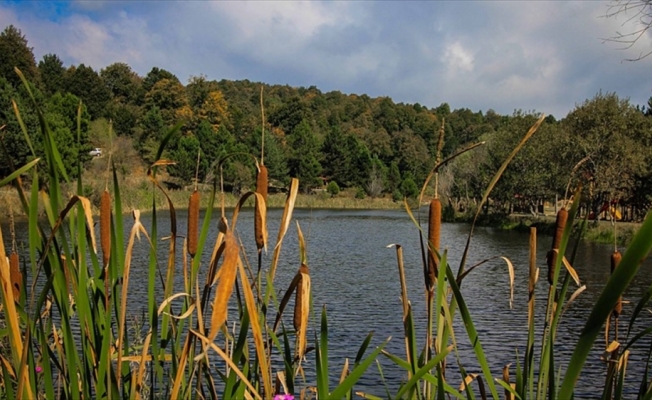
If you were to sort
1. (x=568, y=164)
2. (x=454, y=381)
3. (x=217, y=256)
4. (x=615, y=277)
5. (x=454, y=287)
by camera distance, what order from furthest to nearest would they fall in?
(x=568, y=164)
(x=454, y=381)
(x=217, y=256)
(x=454, y=287)
(x=615, y=277)

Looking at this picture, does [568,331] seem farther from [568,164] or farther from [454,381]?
[568,164]

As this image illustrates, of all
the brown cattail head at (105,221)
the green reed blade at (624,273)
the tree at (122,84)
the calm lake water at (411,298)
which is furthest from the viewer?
the tree at (122,84)

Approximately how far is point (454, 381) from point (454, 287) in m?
8.17

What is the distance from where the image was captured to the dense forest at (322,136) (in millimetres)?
32594

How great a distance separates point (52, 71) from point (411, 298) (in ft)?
220

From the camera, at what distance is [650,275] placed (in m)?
19.1

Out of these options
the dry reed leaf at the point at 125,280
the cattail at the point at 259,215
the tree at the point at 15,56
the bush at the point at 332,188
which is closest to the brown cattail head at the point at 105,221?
the dry reed leaf at the point at 125,280

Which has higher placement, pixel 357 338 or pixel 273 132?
pixel 273 132

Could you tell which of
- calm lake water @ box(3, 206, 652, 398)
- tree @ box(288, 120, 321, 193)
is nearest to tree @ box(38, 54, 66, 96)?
tree @ box(288, 120, 321, 193)

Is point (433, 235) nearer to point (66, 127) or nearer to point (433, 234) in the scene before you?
point (433, 234)

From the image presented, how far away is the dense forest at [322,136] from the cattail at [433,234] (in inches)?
679

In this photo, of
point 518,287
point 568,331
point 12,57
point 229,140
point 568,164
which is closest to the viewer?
point 568,331

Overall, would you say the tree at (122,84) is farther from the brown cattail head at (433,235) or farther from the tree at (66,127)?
the brown cattail head at (433,235)

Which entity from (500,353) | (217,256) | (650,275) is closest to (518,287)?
(650,275)
